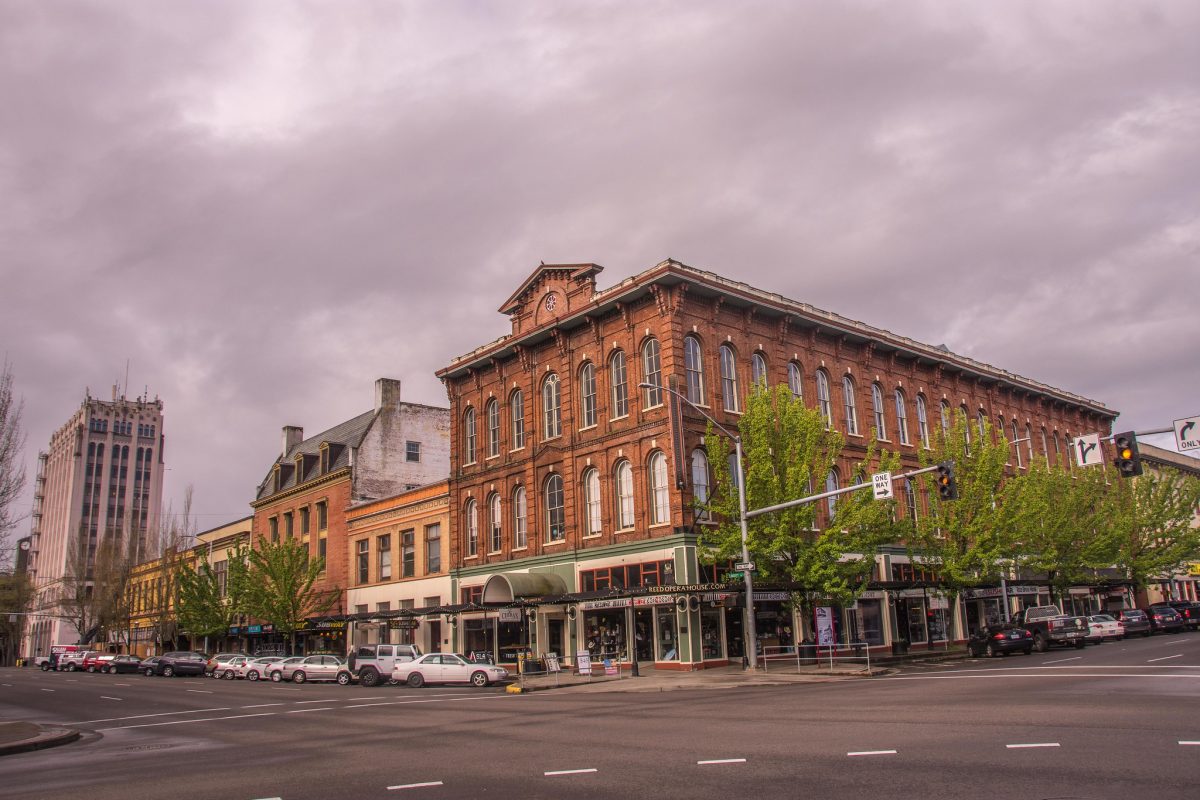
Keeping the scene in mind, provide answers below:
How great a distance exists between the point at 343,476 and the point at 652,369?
27569mm

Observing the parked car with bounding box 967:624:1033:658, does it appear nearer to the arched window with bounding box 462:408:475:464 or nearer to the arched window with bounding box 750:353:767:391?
the arched window with bounding box 750:353:767:391

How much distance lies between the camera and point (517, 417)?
46.9m

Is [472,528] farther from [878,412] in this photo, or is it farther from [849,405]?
[878,412]

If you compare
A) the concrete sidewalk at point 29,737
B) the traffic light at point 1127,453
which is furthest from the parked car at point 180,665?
the traffic light at point 1127,453

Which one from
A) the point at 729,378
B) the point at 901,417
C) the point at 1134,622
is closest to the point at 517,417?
the point at 729,378

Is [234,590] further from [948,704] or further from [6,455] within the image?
[948,704]

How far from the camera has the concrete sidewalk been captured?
17.2 m

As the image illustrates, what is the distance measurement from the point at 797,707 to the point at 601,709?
4.98m

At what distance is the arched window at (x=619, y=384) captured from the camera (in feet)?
133

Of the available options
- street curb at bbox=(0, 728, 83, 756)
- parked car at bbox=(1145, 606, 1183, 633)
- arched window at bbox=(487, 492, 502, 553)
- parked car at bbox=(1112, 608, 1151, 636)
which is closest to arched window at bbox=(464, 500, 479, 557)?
arched window at bbox=(487, 492, 502, 553)

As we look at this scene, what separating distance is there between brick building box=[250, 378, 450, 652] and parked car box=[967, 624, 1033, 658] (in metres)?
Answer: 34.0

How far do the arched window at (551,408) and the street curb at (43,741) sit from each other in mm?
26390

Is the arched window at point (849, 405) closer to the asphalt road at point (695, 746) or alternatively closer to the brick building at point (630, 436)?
the brick building at point (630, 436)

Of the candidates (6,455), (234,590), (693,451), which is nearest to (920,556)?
(693,451)
